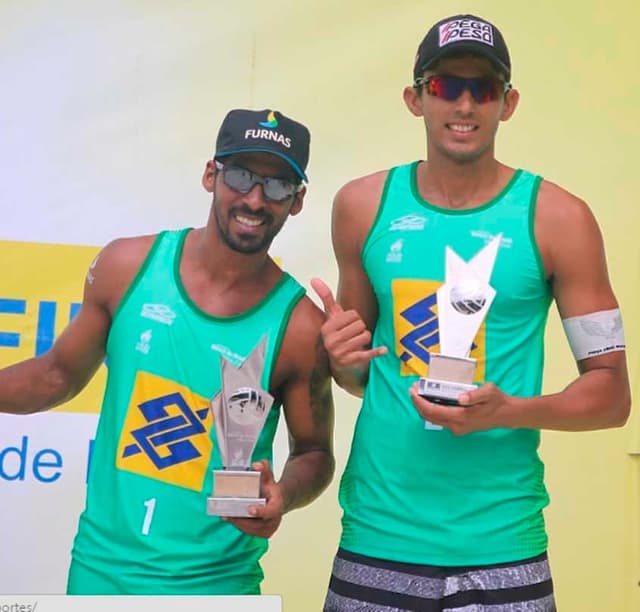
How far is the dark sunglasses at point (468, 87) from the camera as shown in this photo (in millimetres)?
1921

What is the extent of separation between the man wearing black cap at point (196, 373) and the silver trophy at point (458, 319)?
0.33 metres

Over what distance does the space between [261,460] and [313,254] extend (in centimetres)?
103

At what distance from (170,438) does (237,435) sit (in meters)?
0.20

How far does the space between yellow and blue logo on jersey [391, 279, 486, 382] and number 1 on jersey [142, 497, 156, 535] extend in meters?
0.53

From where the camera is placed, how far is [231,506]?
1800 millimetres

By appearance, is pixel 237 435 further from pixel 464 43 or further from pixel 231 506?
pixel 464 43

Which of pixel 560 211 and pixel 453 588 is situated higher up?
pixel 560 211

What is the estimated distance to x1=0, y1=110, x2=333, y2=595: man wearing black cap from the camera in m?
1.96

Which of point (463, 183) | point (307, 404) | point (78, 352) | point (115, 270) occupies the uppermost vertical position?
point (463, 183)

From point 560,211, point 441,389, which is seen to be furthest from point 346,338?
point 560,211

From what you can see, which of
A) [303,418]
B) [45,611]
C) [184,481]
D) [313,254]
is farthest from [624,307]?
[45,611]

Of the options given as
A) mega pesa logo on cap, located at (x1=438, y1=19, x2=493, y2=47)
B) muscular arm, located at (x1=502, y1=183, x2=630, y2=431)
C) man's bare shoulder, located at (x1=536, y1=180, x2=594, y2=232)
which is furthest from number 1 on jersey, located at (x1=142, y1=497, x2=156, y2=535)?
mega pesa logo on cap, located at (x1=438, y1=19, x2=493, y2=47)

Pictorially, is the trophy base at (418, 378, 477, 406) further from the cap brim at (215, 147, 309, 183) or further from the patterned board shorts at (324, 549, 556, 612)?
the cap brim at (215, 147, 309, 183)

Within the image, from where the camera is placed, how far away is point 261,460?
6.34 feet
